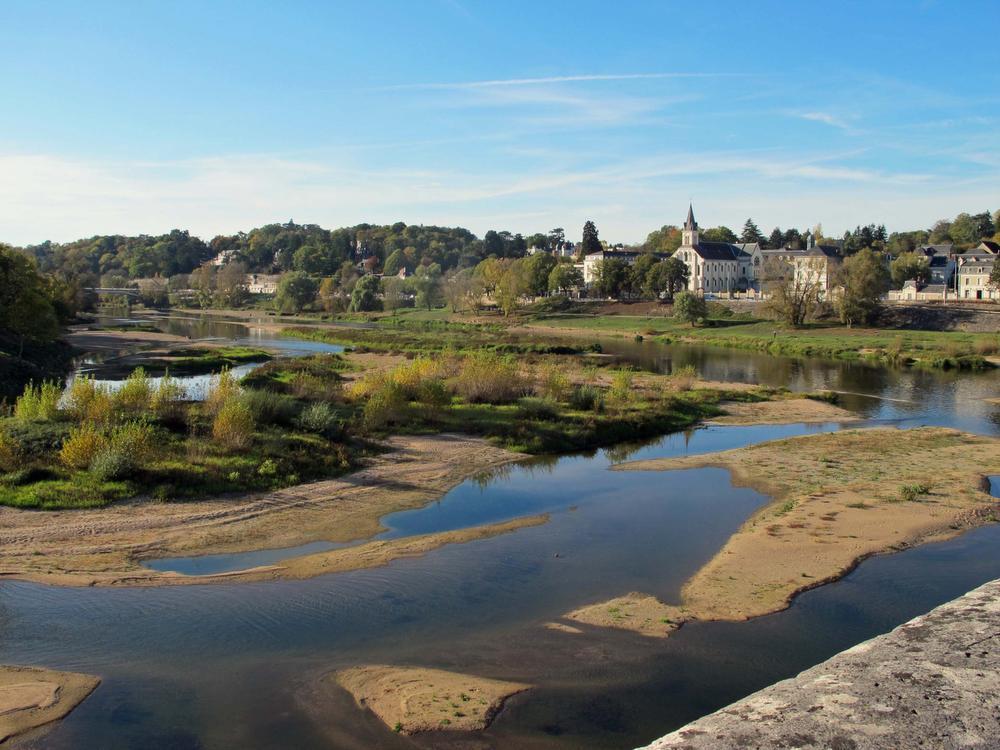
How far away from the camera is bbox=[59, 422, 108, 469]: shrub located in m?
22.5

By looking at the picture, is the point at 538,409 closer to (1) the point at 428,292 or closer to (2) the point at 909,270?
(1) the point at 428,292

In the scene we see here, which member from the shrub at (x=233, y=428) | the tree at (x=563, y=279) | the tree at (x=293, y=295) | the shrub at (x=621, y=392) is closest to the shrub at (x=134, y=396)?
the shrub at (x=233, y=428)

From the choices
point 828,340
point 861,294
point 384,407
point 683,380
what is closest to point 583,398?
point 384,407

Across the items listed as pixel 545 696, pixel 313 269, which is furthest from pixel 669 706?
pixel 313 269

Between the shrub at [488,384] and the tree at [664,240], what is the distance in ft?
388

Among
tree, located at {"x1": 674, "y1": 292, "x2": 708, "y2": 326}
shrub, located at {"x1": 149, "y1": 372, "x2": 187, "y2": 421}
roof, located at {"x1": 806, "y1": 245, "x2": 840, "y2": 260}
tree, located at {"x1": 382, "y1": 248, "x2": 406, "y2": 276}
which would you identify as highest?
tree, located at {"x1": 382, "y1": 248, "x2": 406, "y2": 276}

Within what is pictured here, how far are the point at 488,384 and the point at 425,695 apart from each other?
2516cm

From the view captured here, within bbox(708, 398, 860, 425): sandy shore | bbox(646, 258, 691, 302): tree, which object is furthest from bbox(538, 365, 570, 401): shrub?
bbox(646, 258, 691, 302): tree

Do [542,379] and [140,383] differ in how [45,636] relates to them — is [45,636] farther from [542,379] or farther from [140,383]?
[542,379]

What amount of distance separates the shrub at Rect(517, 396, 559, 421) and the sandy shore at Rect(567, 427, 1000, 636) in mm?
5987

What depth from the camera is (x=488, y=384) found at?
122ft

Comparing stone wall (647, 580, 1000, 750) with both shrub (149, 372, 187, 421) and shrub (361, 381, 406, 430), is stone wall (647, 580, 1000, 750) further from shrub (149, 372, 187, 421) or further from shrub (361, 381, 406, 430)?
shrub (149, 372, 187, 421)

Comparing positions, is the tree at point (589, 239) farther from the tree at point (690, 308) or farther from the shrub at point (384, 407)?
the shrub at point (384, 407)

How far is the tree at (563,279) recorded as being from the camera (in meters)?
112
